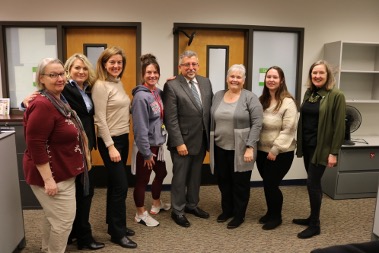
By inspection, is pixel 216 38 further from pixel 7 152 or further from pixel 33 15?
pixel 7 152

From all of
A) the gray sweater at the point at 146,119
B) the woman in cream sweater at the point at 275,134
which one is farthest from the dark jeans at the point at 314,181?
the gray sweater at the point at 146,119

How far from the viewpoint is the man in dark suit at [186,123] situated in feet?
8.25

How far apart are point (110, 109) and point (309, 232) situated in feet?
5.93

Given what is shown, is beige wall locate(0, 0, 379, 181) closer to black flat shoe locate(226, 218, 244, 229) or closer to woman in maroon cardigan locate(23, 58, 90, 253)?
black flat shoe locate(226, 218, 244, 229)

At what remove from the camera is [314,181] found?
243 centimetres

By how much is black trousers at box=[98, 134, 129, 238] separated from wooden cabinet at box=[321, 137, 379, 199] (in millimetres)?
2245

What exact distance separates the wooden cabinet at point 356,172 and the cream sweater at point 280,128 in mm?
1124

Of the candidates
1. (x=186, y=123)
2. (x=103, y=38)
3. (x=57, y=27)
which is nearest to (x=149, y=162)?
(x=186, y=123)

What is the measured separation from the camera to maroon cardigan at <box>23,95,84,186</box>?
1.61m

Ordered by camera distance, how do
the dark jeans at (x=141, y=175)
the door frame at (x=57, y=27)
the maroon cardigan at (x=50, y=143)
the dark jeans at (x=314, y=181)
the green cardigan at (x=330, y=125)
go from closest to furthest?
the maroon cardigan at (x=50, y=143) → the green cardigan at (x=330, y=125) → the dark jeans at (x=314, y=181) → the dark jeans at (x=141, y=175) → the door frame at (x=57, y=27)

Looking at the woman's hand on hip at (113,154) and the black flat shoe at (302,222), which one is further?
the black flat shoe at (302,222)

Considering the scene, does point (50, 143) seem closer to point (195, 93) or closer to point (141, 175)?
point (141, 175)

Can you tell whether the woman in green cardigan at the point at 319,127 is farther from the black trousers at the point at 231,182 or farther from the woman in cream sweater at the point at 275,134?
the black trousers at the point at 231,182

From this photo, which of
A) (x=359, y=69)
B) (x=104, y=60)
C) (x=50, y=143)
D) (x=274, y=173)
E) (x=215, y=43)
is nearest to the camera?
(x=50, y=143)
